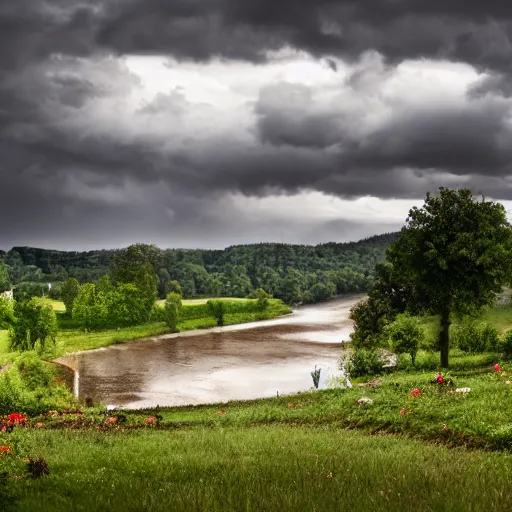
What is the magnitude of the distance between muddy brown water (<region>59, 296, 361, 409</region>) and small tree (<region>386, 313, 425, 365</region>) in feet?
18.7

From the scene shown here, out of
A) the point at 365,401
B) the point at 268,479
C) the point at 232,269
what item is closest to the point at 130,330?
the point at 365,401

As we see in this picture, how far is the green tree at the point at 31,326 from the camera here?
51.9 m

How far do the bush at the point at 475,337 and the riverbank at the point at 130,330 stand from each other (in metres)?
34.8

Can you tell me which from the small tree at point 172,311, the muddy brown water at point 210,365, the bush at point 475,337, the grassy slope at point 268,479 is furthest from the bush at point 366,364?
the small tree at point 172,311

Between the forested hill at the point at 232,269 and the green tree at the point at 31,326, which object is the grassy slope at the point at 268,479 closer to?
the green tree at the point at 31,326

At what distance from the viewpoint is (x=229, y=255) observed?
18312cm

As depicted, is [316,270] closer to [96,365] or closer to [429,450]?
[96,365]

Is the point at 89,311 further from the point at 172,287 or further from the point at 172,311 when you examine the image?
the point at 172,287

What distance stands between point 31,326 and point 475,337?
129ft

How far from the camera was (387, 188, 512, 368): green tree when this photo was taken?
29641 millimetres

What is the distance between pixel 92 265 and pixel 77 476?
18007cm

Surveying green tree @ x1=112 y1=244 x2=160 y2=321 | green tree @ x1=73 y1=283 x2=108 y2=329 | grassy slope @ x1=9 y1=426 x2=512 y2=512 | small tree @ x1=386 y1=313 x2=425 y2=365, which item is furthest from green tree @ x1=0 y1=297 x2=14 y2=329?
grassy slope @ x1=9 y1=426 x2=512 y2=512

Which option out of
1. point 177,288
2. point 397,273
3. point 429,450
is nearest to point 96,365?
point 397,273

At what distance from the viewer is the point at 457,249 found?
29.7m
